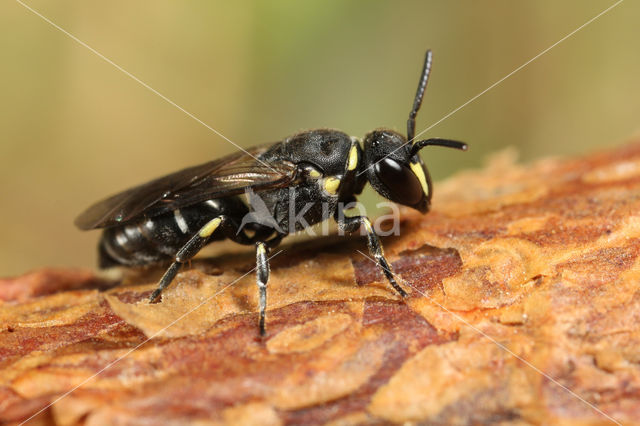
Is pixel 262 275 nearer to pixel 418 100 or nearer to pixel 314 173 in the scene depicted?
pixel 314 173

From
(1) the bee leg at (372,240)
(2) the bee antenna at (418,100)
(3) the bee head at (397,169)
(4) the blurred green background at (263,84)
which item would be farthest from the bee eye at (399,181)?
(4) the blurred green background at (263,84)

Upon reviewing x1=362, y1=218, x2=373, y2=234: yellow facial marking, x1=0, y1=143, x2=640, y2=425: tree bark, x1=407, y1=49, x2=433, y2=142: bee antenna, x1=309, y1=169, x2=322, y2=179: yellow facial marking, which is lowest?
x1=0, y1=143, x2=640, y2=425: tree bark

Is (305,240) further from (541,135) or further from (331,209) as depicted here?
(541,135)

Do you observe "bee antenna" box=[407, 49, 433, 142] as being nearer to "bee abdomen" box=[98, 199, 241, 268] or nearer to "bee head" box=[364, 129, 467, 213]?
"bee head" box=[364, 129, 467, 213]

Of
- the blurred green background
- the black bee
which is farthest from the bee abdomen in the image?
the blurred green background

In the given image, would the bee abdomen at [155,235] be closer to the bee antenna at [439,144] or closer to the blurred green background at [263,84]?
the bee antenna at [439,144]

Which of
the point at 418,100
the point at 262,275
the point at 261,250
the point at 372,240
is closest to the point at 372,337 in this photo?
the point at 262,275

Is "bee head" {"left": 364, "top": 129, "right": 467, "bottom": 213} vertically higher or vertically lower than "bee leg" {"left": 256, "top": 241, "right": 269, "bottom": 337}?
higher

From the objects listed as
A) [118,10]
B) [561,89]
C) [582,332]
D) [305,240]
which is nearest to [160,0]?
[118,10]
